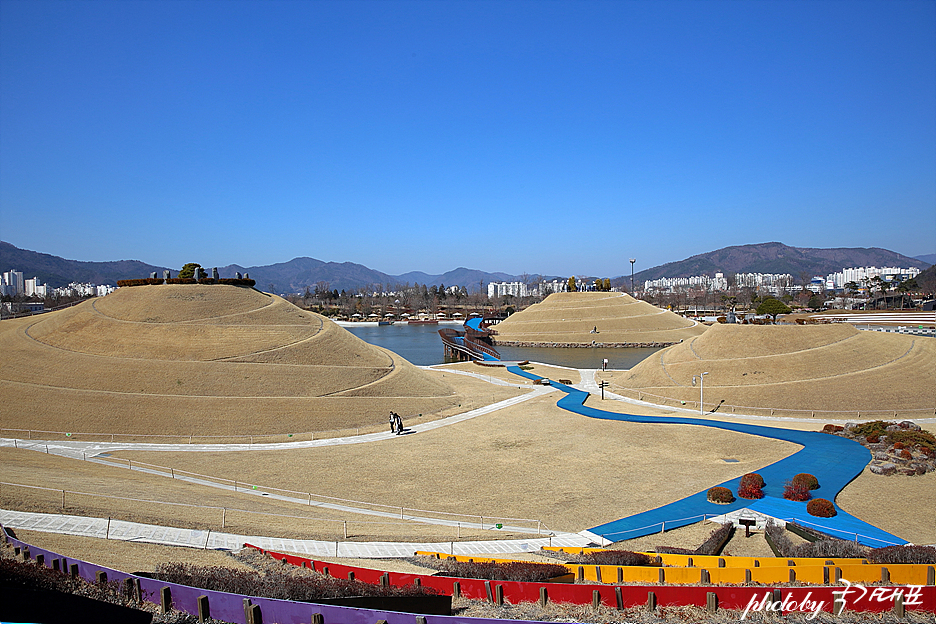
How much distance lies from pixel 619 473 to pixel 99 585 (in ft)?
72.5

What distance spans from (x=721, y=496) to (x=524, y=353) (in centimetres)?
7742

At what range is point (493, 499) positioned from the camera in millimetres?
23500

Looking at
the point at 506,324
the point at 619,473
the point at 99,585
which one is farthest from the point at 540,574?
the point at 506,324

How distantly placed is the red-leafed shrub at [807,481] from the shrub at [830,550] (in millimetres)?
7741

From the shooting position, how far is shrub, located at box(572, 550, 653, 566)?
1452 centimetres

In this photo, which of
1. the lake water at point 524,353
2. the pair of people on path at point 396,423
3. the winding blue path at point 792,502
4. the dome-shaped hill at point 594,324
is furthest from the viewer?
the dome-shaped hill at point 594,324

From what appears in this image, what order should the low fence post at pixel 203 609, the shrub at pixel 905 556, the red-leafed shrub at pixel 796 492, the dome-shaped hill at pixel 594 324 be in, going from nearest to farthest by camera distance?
the low fence post at pixel 203 609 → the shrub at pixel 905 556 → the red-leafed shrub at pixel 796 492 → the dome-shaped hill at pixel 594 324

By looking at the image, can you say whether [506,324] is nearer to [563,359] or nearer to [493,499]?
[563,359]

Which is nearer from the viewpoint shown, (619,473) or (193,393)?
(619,473)

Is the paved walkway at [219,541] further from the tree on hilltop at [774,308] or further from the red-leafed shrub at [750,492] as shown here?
the tree on hilltop at [774,308]

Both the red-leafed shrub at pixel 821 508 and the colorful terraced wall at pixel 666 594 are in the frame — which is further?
the red-leafed shrub at pixel 821 508

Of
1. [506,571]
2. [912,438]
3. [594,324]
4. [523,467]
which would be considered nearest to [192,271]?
[523,467]

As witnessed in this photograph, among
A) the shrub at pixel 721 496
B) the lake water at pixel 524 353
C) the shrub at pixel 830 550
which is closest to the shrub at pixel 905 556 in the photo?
the shrub at pixel 830 550

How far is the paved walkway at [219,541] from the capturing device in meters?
14.8
